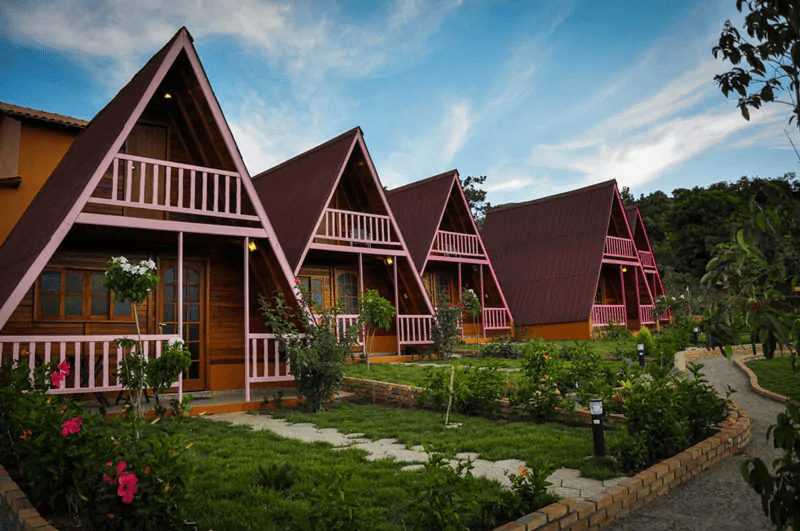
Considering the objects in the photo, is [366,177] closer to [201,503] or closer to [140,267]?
[140,267]

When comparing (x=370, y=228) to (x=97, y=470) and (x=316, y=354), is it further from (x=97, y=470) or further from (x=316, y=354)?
(x=97, y=470)

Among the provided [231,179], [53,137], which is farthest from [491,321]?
[53,137]

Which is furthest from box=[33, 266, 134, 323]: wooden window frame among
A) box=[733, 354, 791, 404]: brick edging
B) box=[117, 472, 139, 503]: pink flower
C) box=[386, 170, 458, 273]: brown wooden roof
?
box=[733, 354, 791, 404]: brick edging

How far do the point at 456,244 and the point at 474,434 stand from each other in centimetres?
A: 1315

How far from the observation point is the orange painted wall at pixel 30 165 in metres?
15.9

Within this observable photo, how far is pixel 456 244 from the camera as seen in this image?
19859 mm

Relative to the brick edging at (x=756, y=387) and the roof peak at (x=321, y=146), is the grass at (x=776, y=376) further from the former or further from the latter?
the roof peak at (x=321, y=146)

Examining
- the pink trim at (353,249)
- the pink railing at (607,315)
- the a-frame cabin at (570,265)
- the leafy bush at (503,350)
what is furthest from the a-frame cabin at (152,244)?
the pink railing at (607,315)

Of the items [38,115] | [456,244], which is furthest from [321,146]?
[38,115]

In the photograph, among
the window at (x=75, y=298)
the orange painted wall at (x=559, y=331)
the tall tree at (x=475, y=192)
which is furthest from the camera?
the tall tree at (x=475, y=192)

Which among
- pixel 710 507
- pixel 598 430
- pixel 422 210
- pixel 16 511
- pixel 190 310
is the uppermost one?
pixel 422 210

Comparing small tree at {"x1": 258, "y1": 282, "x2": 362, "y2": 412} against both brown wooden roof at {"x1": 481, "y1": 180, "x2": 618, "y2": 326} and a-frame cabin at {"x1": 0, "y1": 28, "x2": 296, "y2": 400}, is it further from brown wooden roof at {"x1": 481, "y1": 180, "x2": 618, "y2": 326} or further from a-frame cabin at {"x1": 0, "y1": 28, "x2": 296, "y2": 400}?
brown wooden roof at {"x1": 481, "y1": 180, "x2": 618, "y2": 326}

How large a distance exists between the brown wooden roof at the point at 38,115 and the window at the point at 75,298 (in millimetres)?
7379

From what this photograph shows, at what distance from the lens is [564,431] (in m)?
7.12
